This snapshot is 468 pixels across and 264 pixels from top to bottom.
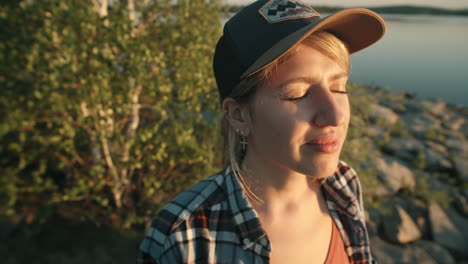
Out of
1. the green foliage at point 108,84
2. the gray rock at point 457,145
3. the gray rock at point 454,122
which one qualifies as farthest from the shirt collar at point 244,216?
the gray rock at point 454,122

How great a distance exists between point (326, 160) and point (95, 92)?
252 centimetres

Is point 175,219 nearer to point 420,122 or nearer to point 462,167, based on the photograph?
point 462,167

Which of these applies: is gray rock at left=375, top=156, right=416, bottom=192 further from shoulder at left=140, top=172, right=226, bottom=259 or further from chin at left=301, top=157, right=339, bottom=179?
shoulder at left=140, top=172, right=226, bottom=259

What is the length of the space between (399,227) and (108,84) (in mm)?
4376

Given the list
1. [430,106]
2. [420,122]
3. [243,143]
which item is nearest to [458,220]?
[420,122]

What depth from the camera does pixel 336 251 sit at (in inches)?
71.9

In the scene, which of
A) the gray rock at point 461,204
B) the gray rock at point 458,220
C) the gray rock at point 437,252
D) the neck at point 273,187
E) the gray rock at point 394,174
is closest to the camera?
the neck at point 273,187

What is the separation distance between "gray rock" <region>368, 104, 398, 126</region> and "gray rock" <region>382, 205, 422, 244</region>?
154 inches

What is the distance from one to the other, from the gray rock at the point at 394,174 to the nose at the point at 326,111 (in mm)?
4832

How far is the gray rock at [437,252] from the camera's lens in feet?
14.1

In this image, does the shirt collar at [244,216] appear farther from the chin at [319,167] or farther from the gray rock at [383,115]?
the gray rock at [383,115]

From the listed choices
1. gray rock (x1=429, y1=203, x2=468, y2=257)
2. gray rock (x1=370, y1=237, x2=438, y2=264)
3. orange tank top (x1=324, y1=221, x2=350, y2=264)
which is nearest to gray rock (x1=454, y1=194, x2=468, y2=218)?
gray rock (x1=429, y1=203, x2=468, y2=257)

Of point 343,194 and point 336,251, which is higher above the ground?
point 343,194

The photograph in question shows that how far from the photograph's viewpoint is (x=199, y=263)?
158cm
